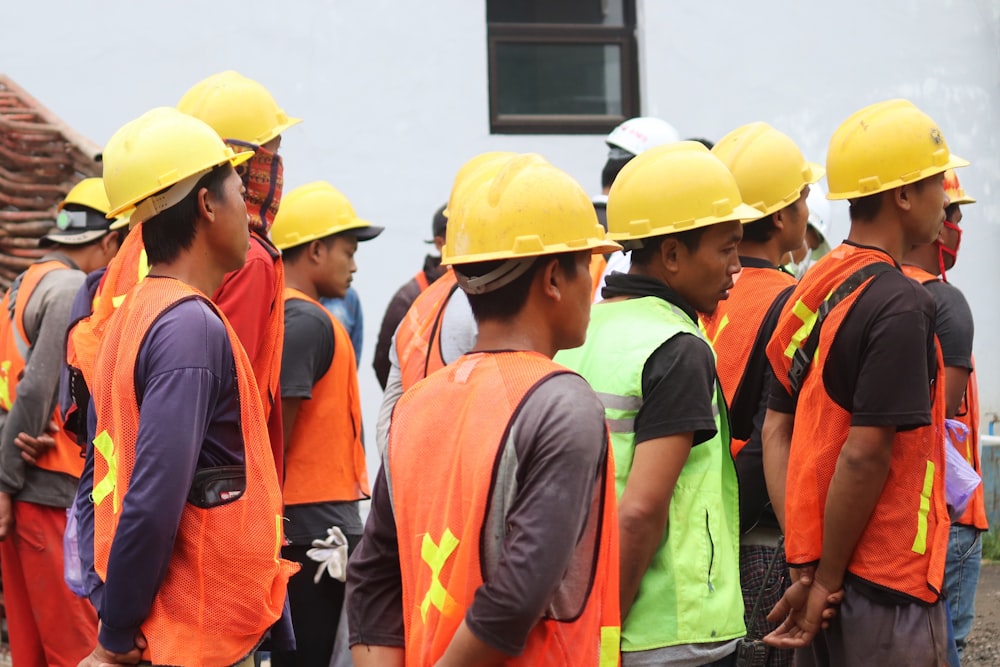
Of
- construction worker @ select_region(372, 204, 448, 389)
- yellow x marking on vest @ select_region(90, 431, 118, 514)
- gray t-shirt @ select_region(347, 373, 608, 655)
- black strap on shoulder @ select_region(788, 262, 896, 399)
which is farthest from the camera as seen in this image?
construction worker @ select_region(372, 204, 448, 389)

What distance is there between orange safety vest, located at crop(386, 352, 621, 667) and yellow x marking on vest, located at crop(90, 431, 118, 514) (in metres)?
0.85

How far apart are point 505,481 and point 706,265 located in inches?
50.1

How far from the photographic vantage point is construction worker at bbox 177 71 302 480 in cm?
375

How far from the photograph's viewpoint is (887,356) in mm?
3408

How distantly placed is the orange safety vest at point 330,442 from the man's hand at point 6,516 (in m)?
1.14

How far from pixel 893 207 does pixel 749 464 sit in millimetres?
949

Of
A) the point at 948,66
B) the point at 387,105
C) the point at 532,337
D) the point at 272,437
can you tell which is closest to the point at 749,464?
the point at 272,437

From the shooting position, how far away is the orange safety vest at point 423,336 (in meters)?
4.25

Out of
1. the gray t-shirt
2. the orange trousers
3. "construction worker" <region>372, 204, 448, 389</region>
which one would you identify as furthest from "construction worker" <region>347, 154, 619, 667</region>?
"construction worker" <region>372, 204, 448, 389</region>

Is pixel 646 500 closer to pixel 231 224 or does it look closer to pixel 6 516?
pixel 231 224

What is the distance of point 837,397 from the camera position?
11.7 feet

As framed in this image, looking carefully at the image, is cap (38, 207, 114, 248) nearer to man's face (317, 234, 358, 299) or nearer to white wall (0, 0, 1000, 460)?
man's face (317, 234, 358, 299)

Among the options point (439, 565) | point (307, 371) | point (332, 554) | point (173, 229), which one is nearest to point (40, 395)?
point (307, 371)

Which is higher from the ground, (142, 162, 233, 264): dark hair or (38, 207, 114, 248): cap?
(142, 162, 233, 264): dark hair
